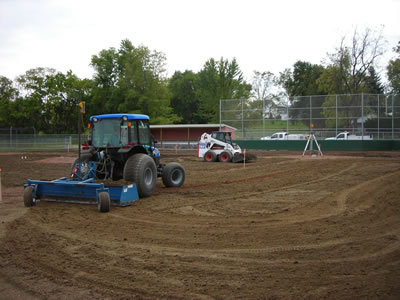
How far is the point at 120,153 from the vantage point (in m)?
10.7

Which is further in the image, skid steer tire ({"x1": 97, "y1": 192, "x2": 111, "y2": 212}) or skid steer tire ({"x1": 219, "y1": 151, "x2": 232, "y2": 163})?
skid steer tire ({"x1": 219, "y1": 151, "x2": 232, "y2": 163})

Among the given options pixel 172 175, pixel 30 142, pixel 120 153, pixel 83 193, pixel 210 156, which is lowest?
pixel 83 193

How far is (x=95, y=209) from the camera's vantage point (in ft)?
31.0

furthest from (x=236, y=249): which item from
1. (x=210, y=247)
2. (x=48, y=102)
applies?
(x=48, y=102)

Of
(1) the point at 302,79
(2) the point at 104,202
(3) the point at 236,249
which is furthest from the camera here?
(1) the point at 302,79

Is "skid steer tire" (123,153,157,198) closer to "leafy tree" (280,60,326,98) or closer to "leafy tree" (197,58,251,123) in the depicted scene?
"leafy tree" (197,58,251,123)

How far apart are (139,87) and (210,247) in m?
52.9

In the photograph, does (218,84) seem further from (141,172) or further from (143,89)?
(141,172)

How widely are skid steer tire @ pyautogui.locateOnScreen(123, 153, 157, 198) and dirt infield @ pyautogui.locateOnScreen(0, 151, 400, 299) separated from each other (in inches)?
16.9

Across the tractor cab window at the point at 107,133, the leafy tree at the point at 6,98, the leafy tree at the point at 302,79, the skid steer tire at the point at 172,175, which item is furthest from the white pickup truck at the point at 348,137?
the leafy tree at the point at 6,98

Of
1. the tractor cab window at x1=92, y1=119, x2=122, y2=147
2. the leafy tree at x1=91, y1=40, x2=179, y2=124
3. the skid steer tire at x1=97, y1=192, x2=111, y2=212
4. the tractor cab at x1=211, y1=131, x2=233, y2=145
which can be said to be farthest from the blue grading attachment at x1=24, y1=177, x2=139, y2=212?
the leafy tree at x1=91, y1=40, x2=179, y2=124

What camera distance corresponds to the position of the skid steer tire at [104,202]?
29.2ft

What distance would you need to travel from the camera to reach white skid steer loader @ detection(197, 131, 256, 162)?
2348 centimetres

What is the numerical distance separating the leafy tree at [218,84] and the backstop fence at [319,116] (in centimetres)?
2966
